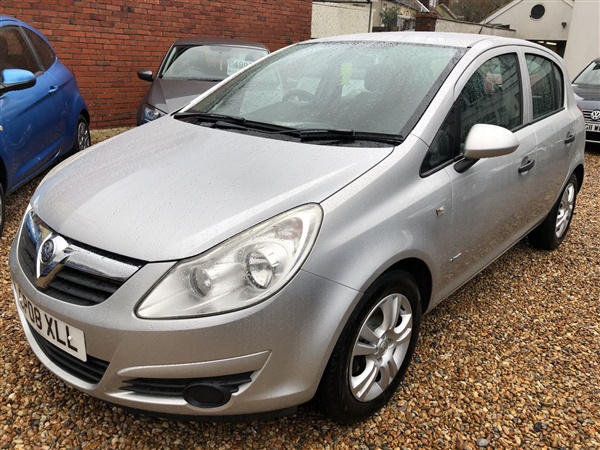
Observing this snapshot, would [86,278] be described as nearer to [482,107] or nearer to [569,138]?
[482,107]

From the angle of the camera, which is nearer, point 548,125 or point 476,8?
point 548,125

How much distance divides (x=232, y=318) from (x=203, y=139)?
113cm

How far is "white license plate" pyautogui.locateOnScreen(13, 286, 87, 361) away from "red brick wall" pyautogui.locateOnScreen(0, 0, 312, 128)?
6.03 metres

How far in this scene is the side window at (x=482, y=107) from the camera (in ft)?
7.80

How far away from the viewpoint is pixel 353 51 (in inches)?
116

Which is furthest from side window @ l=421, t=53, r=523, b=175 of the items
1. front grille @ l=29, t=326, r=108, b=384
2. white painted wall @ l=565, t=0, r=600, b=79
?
white painted wall @ l=565, t=0, r=600, b=79

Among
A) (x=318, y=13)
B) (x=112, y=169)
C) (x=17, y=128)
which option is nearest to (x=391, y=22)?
(x=318, y=13)

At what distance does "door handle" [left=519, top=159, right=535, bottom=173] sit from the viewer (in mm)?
2979

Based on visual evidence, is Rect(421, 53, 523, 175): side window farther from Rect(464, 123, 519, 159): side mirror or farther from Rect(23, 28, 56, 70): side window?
Rect(23, 28, 56, 70): side window

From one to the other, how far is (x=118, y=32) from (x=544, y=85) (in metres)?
6.33

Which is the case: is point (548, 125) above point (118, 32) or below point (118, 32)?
above

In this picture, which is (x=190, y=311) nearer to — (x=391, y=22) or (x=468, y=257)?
(x=468, y=257)

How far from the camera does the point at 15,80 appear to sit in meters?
3.82

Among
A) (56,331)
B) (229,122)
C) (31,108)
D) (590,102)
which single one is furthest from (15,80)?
(590,102)
